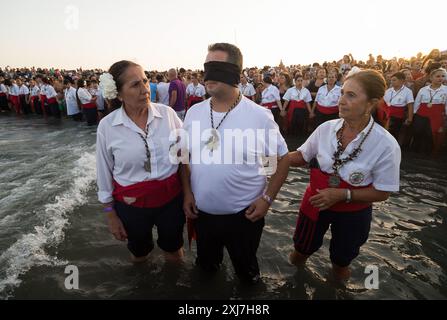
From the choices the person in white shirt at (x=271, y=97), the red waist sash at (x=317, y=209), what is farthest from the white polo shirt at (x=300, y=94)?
the red waist sash at (x=317, y=209)

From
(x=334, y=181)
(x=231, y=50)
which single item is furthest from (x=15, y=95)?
(x=334, y=181)

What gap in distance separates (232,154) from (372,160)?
3.88 feet

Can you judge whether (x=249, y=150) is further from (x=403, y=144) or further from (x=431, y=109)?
(x=403, y=144)

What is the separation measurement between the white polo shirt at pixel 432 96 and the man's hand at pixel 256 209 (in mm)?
7209

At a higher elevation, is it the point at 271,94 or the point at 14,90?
the point at 14,90

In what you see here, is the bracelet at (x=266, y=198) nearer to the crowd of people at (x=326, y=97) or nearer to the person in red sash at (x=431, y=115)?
the crowd of people at (x=326, y=97)

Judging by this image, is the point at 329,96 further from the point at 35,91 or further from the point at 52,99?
the point at 35,91

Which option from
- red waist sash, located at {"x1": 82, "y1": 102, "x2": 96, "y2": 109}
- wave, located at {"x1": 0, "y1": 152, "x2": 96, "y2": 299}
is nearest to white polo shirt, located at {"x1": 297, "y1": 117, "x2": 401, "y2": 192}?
wave, located at {"x1": 0, "y1": 152, "x2": 96, "y2": 299}

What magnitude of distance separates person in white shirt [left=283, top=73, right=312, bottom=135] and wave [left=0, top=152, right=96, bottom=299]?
6832mm

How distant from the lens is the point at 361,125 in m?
2.64

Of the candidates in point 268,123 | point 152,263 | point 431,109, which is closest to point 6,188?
point 152,263

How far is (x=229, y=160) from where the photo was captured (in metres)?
2.44

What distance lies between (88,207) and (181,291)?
297 cm

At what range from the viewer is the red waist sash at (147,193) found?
2.81 metres
